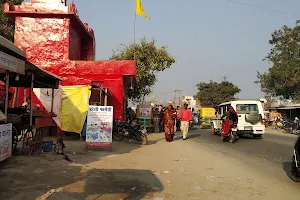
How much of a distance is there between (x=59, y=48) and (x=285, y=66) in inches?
1178

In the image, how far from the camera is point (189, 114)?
1609 cm

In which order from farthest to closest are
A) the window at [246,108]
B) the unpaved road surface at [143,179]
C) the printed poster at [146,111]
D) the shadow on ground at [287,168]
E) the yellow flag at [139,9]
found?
1. the printed poster at [146,111]
2. the yellow flag at [139,9]
3. the window at [246,108]
4. the shadow on ground at [287,168]
5. the unpaved road surface at [143,179]

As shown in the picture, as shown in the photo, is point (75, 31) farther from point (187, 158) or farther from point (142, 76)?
point (187, 158)

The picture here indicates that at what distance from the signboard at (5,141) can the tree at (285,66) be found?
35.3 metres

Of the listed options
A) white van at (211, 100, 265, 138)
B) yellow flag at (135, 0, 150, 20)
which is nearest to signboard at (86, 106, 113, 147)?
white van at (211, 100, 265, 138)

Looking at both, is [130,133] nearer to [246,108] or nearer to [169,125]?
[169,125]

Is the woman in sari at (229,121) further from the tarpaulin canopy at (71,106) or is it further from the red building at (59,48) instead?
the tarpaulin canopy at (71,106)

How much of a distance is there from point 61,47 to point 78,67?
1635 millimetres

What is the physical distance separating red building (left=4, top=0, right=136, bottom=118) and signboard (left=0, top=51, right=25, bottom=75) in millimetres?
8859

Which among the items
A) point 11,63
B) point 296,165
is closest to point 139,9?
point 11,63

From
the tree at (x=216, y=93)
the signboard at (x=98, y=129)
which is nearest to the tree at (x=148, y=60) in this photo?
the signboard at (x=98, y=129)

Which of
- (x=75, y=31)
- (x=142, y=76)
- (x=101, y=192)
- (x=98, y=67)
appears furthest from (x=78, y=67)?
(x=101, y=192)

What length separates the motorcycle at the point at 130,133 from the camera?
14047mm

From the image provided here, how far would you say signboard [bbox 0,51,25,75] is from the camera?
658 centimetres
